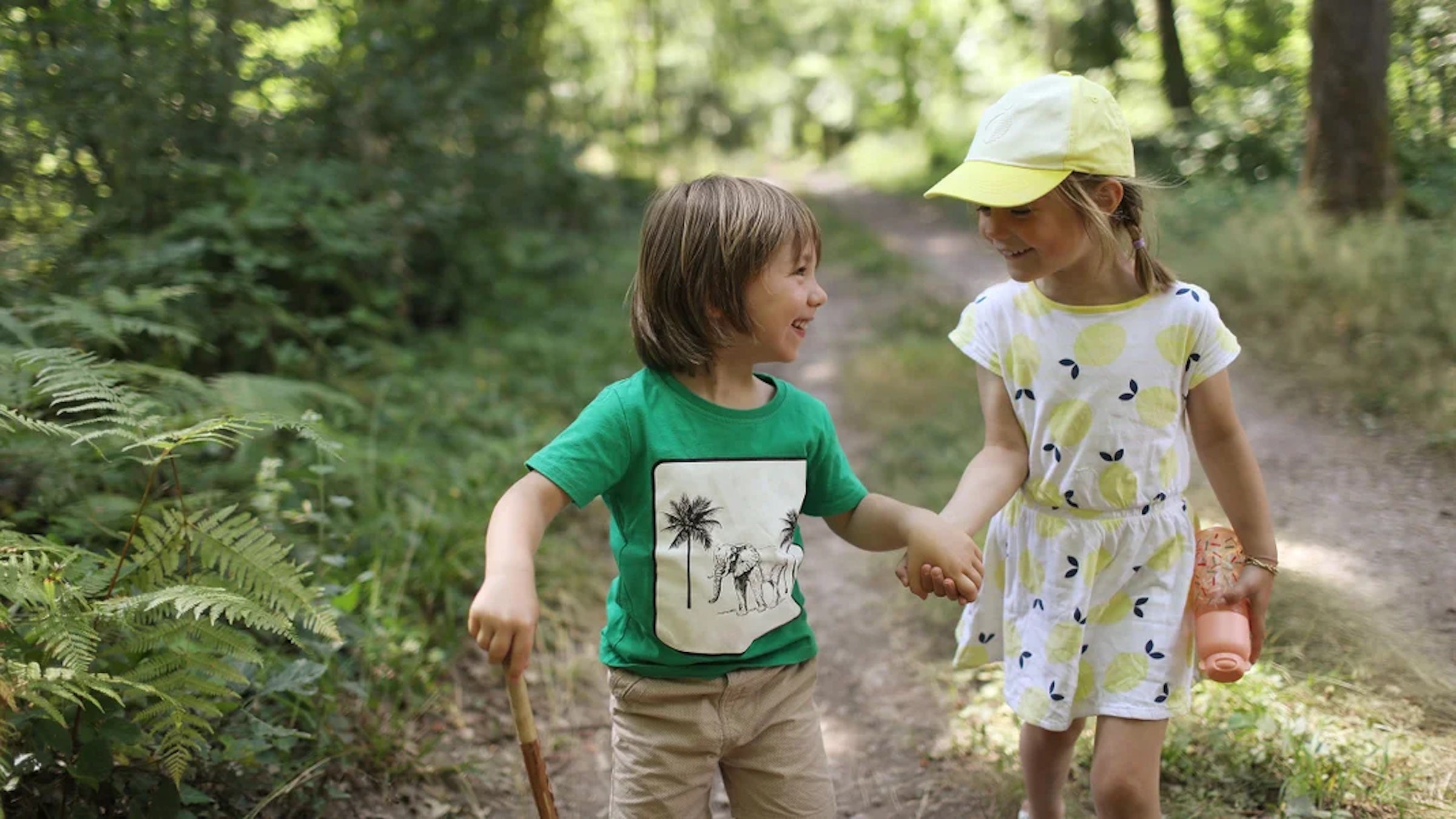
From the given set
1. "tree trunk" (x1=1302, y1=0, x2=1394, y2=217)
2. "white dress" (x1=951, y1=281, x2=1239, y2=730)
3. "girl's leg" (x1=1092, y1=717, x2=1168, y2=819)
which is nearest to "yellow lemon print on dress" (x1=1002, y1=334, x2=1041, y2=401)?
"white dress" (x1=951, y1=281, x2=1239, y2=730)

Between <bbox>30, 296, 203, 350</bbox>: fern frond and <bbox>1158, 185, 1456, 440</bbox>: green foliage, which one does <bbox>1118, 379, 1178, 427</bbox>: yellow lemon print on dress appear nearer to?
<bbox>1158, 185, 1456, 440</bbox>: green foliage

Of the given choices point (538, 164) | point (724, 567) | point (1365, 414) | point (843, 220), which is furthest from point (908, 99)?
point (724, 567)

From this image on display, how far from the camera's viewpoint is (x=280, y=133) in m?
6.36

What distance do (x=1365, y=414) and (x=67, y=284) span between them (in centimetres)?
561

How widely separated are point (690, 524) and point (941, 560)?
→ 1.63 feet

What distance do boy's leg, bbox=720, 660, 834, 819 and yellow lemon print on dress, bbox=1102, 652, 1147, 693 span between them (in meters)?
0.65

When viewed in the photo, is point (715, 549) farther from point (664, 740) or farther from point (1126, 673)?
point (1126, 673)

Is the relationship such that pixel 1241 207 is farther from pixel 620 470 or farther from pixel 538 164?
pixel 620 470

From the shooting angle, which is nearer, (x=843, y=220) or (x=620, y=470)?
(x=620, y=470)

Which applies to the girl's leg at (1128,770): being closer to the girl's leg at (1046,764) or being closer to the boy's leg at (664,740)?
the girl's leg at (1046,764)

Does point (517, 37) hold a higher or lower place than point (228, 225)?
higher

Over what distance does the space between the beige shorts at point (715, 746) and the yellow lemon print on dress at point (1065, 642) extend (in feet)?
1.88

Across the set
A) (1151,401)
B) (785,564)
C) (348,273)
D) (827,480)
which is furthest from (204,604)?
(348,273)

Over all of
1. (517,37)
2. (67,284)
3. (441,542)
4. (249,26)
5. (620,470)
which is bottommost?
(441,542)
